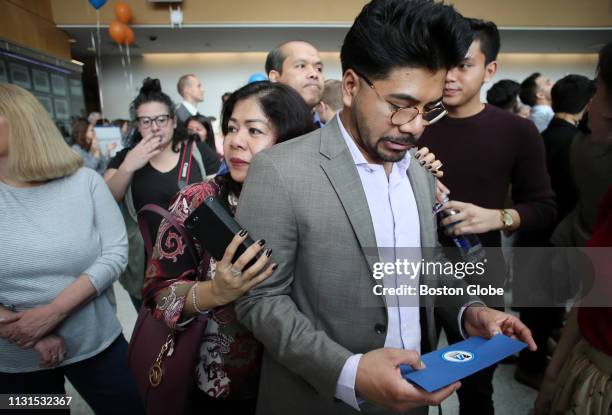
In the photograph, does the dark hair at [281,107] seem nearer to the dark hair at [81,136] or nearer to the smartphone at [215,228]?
the smartphone at [215,228]

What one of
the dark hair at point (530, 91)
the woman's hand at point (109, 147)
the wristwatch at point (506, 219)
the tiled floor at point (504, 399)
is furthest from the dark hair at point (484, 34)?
the woman's hand at point (109, 147)

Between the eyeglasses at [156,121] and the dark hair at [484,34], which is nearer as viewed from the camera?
the dark hair at [484,34]

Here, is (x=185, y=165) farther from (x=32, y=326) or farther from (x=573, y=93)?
(x=573, y=93)

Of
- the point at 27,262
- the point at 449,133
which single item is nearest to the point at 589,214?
the point at 449,133

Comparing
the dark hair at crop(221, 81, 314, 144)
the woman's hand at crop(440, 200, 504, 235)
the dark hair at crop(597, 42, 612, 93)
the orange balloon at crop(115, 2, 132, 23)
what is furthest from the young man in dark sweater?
the orange balloon at crop(115, 2, 132, 23)

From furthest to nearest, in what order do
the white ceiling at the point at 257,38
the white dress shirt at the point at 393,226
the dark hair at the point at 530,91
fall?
the white ceiling at the point at 257,38 → the dark hair at the point at 530,91 → the white dress shirt at the point at 393,226

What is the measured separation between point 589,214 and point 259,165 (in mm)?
1644

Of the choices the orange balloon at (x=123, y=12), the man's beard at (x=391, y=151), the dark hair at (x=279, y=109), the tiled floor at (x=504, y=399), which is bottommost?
the tiled floor at (x=504, y=399)

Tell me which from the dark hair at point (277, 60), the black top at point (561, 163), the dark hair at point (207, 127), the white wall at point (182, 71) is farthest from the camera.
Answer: the white wall at point (182, 71)

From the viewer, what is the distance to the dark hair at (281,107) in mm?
1185

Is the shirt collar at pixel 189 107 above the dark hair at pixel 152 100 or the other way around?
above

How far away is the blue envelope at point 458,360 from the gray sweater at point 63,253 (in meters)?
1.15

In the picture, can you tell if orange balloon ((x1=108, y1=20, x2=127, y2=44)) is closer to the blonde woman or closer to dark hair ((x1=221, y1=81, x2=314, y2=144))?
the blonde woman

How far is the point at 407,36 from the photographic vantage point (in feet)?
2.65
